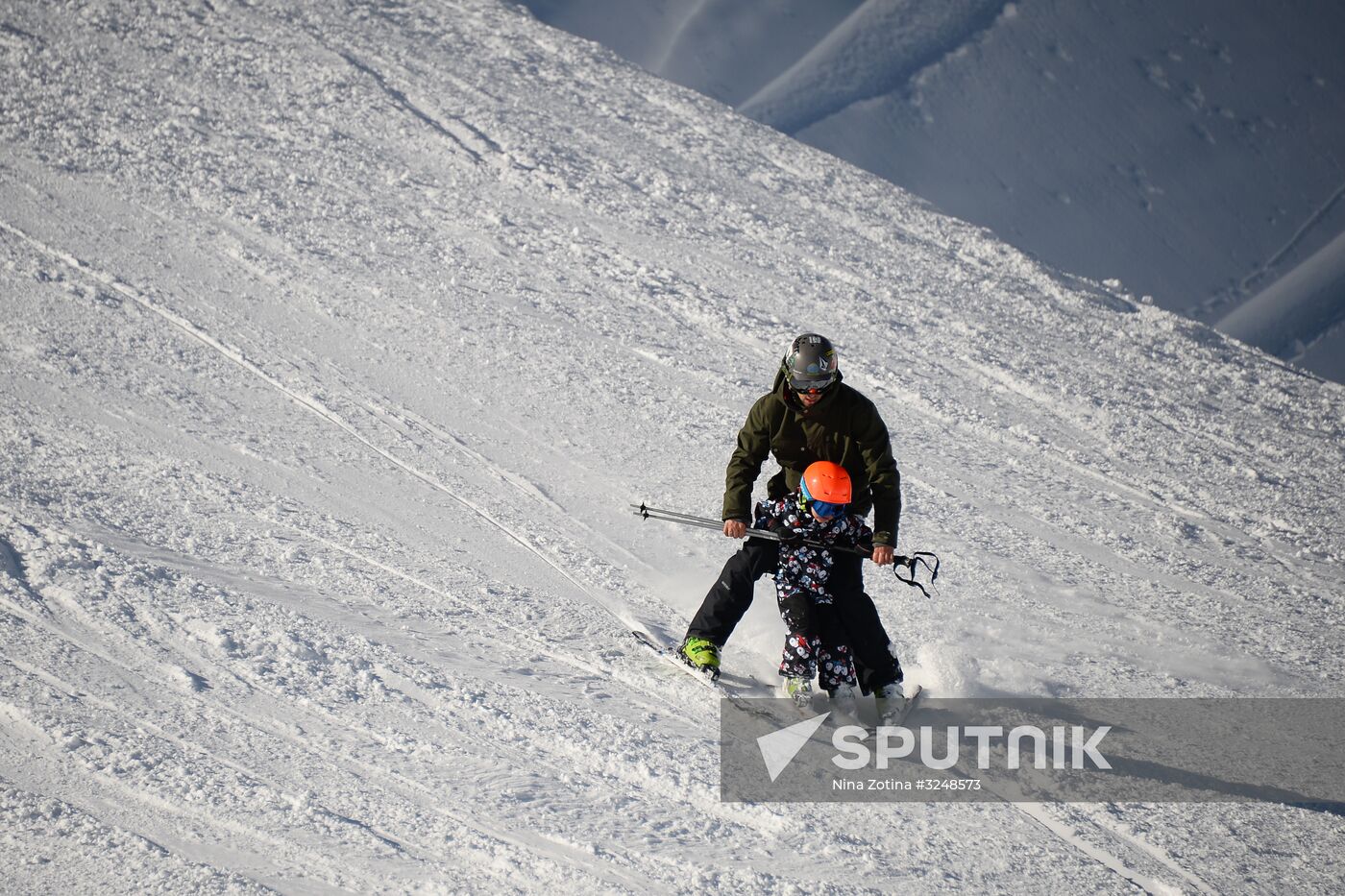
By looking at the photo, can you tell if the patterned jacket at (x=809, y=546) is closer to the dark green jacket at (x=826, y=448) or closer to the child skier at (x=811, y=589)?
the child skier at (x=811, y=589)

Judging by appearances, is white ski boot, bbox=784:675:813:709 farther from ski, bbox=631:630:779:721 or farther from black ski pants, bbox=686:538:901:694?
black ski pants, bbox=686:538:901:694

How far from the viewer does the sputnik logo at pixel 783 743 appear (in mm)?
4141

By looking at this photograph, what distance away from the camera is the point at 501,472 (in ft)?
23.1

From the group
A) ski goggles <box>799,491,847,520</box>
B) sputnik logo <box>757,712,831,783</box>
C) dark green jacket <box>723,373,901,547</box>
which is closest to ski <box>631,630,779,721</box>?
sputnik logo <box>757,712,831,783</box>

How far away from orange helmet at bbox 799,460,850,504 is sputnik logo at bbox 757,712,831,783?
92cm

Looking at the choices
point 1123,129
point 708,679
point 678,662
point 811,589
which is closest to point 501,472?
point 678,662

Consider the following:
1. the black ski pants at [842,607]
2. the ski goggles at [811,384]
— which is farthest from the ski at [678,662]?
the ski goggles at [811,384]

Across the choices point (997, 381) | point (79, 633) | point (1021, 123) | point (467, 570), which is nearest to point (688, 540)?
point (467, 570)

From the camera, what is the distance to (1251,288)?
→ 22.5m

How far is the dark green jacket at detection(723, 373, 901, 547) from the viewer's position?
456cm

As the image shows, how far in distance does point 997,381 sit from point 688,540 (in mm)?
3938

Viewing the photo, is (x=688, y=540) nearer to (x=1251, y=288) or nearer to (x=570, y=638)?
(x=570, y=638)

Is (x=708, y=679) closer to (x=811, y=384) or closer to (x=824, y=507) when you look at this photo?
(x=824, y=507)

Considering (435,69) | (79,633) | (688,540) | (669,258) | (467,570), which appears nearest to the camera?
(79,633)
